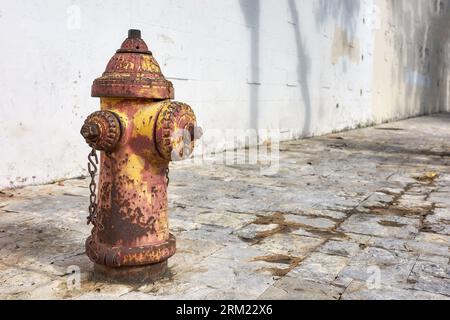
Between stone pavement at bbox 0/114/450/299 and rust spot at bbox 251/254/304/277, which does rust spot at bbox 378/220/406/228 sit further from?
rust spot at bbox 251/254/304/277

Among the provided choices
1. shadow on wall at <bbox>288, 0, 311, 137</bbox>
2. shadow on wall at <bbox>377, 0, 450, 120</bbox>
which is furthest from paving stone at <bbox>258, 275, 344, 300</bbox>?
shadow on wall at <bbox>377, 0, 450, 120</bbox>

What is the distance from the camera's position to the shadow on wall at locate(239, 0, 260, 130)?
7.13 m

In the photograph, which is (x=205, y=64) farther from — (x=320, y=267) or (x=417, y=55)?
(x=417, y=55)

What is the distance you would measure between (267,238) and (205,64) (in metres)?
3.92

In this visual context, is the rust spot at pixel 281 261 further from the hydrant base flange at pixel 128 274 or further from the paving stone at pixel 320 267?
the hydrant base flange at pixel 128 274

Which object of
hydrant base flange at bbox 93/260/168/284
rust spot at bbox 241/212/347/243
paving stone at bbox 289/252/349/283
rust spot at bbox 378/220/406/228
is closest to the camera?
hydrant base flange at bbox 93/260/168/284

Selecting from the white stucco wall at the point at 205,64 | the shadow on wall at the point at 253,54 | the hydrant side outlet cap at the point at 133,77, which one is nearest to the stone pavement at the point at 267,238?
the white stucco wall at the point at 205,64

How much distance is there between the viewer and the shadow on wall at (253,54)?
7.13 metres

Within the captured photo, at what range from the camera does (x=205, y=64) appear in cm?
628

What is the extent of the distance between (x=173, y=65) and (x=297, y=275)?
13.1ft

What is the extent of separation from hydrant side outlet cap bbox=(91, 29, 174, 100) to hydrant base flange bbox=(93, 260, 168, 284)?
717 millimetres

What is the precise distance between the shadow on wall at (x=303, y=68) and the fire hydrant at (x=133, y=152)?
683 centimetres

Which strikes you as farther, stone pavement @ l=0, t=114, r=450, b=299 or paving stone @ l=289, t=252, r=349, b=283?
paving stone @ l=289, t=252, r=349, b=283

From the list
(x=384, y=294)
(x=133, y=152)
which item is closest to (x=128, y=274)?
(x=133, y=152)
